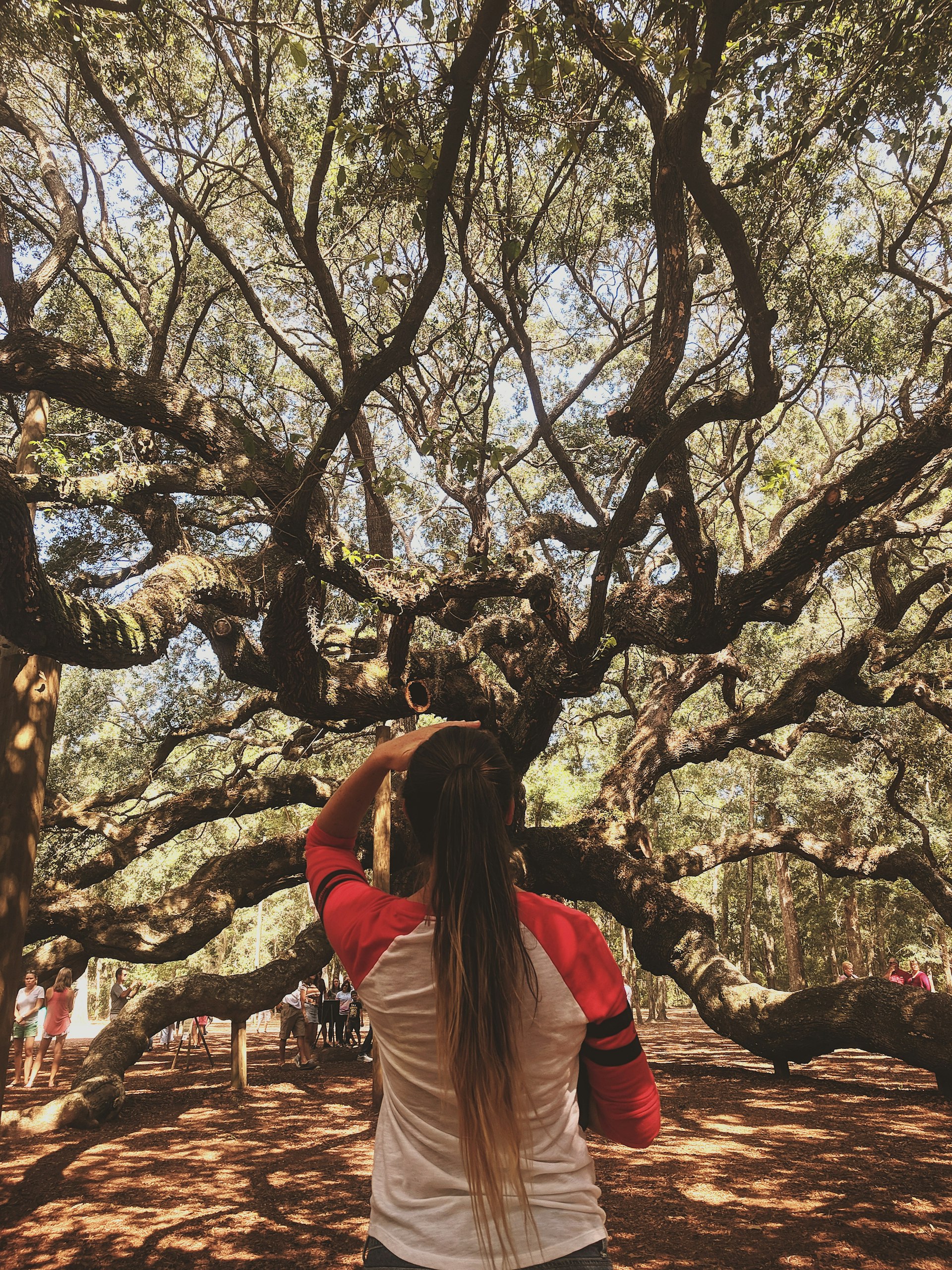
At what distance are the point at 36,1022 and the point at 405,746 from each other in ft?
33.2

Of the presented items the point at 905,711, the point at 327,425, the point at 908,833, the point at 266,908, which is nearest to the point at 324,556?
the point at 327,425

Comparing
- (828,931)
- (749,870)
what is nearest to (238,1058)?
(749,870)

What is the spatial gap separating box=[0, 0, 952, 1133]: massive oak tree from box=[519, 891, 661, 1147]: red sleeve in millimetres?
2954

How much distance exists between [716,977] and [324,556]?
5.99 m

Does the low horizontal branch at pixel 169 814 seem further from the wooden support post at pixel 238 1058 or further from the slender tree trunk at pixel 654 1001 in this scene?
the slender tree trunk at pixel 654 1001

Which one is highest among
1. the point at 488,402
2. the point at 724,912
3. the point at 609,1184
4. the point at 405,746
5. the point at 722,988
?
the point at 488,402

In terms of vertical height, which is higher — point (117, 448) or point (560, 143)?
point (560, 143)

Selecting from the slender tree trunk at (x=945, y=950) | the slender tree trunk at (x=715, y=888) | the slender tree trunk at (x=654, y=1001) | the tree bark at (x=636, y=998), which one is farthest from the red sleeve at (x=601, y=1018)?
the slender tree trunk at (x=715, y=888)

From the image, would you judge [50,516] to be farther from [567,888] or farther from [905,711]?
[905,711]

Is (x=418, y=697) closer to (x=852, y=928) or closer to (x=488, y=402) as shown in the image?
(x=488, y=402)

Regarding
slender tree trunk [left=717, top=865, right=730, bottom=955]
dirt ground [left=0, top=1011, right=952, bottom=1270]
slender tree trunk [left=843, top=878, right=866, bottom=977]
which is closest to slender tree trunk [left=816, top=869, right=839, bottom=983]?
slender tree trunk [left=843, top=878, right=866, bottom=977]

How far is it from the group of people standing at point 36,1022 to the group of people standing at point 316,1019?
2.61 m

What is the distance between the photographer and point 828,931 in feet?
90.0

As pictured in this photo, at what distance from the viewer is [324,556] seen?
6.23m
